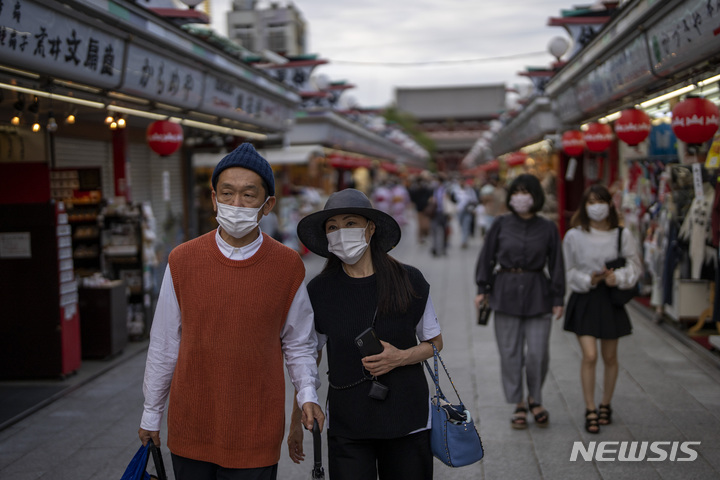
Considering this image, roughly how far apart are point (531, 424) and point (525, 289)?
3.38 feet

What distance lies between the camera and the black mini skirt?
5.12 meters

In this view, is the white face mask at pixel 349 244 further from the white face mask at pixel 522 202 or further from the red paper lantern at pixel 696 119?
the red paper lantern at pixel 696 119

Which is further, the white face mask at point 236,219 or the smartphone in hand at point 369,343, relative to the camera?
the smartphone in hand at point 369,343

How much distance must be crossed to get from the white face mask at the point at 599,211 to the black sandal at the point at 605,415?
4.43ft

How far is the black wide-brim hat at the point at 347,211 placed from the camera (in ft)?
9.89

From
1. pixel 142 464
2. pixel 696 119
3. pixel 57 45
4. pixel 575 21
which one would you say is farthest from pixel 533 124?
pixel 142 464

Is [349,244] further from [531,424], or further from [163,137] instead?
[163,137]

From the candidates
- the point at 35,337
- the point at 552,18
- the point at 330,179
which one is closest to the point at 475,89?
the point at 330,179

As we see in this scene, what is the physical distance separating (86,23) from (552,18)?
658cm

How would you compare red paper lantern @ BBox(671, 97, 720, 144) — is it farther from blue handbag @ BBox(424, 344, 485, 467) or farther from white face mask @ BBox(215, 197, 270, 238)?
white face mask @ BBox(215, 197, 270, 238)

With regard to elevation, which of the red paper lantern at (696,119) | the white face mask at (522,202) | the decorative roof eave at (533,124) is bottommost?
the white face mask at (522,202)

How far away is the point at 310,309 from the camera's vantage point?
9.59 feet

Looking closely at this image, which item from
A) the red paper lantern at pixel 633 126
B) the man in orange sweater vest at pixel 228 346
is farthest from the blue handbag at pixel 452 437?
the red paper lantern at pixel 633 126

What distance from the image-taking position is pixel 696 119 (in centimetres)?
571
